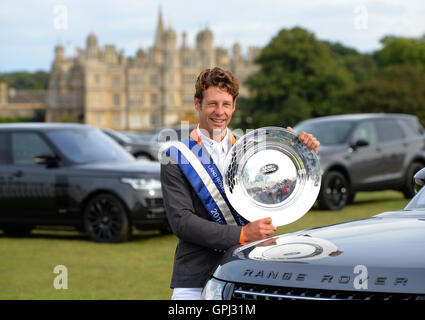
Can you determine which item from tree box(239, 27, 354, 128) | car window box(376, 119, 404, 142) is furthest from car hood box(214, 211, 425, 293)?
tree box(239, 27, 354, 128)

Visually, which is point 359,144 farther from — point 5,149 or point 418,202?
point 418,202

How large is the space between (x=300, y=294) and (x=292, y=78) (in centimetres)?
7391

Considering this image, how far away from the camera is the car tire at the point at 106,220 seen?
35.4 ft

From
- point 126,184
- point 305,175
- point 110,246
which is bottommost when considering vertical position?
point 110,246

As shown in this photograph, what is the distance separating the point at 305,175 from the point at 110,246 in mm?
7615

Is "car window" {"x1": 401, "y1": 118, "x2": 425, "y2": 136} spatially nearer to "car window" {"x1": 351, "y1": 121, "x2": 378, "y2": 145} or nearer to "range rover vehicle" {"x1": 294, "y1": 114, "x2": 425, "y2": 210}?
"range rover vehicle" {"x1": 294, "y1": 114, "x2": 425, "y2": 210}

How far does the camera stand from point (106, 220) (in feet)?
35.8

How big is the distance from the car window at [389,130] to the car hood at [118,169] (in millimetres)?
6634

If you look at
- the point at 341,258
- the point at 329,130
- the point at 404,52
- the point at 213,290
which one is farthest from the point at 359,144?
the point at 404,52

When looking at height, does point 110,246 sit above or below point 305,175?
below

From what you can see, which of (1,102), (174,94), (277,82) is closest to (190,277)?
(277,82)

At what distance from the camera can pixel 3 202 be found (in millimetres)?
11242

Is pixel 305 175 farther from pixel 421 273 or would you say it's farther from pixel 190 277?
pixel 421 273

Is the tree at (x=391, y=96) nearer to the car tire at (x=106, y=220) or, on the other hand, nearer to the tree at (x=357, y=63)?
the tree at (x=357, y=63)
